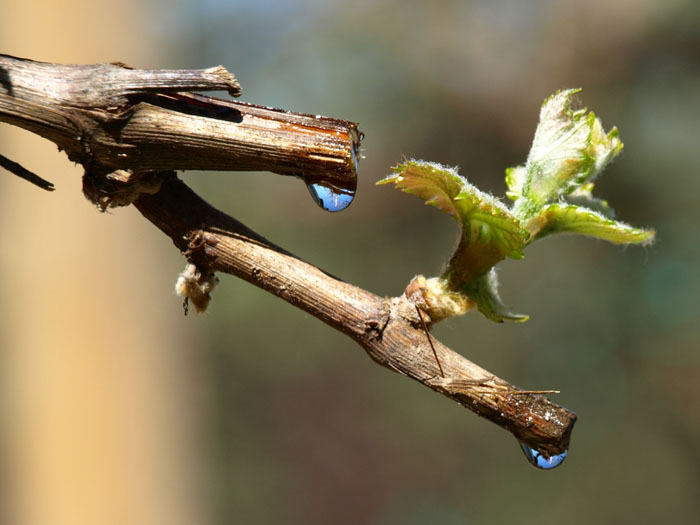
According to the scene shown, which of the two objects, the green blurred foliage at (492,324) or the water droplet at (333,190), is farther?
the green blurred foliage at (492,324)

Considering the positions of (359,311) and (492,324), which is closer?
(359,311)

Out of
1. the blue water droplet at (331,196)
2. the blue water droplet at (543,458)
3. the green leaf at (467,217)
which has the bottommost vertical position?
the blue water droplet at (543,458)

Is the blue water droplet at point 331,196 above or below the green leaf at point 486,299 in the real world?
below

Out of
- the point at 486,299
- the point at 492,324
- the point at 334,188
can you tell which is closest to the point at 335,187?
the point at 334,188

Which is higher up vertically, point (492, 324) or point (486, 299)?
point (492, 324)

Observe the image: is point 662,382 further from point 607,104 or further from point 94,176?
point 94,176

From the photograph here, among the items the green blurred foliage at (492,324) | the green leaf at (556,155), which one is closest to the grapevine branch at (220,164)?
the green leaf at (556,155)

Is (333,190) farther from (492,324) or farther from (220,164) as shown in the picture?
(492,324)

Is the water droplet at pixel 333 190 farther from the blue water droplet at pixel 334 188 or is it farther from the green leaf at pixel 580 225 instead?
the green leaf at pixel 580 225

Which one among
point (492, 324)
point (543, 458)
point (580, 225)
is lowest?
point (543, 458)
